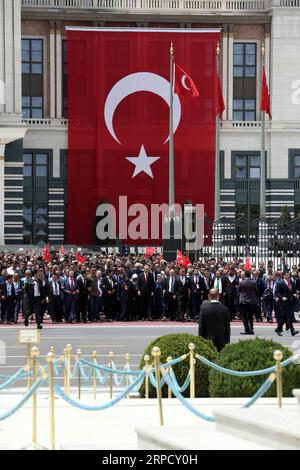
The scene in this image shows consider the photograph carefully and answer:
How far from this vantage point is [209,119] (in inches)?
3029

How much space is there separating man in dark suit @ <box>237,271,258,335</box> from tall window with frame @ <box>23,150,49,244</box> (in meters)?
44.8

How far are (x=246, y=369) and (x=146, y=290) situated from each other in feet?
77.7

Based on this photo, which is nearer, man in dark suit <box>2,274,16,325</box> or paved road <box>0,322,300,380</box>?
paved road <box>0,322,300,380</box>

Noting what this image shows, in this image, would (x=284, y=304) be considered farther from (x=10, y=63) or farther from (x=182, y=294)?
(x=10, y=63)

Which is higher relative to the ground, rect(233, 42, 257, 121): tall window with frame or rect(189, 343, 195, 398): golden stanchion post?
rect(233, 42, 257, 121): tall window with frame

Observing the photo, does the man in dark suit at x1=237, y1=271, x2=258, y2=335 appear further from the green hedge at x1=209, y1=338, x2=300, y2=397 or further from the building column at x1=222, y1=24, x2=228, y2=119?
the building column at x1=222, y1=24, x2=228, y2=119

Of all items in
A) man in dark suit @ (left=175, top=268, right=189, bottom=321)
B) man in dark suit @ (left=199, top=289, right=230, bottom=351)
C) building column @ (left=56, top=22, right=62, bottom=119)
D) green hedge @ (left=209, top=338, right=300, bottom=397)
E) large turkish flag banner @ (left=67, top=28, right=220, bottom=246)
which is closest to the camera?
green hedge @ (left=209, top=338, right=300, bottom=397)

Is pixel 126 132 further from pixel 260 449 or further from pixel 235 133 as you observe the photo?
pixel 260 449

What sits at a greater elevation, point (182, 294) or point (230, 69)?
Result: point (230, 69)

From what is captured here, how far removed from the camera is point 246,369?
1831cm

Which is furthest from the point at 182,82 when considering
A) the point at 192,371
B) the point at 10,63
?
the point at 192,371

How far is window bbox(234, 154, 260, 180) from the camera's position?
266ft

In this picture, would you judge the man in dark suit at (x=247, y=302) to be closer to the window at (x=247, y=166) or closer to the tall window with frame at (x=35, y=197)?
the tall window with frame at (x=35, y=197)

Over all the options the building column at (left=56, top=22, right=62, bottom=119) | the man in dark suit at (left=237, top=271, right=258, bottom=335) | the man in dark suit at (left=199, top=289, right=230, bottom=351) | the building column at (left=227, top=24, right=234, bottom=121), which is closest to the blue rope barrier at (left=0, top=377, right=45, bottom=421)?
the man in dark suit at (left=199, top=289, right=230, bottom=351)
